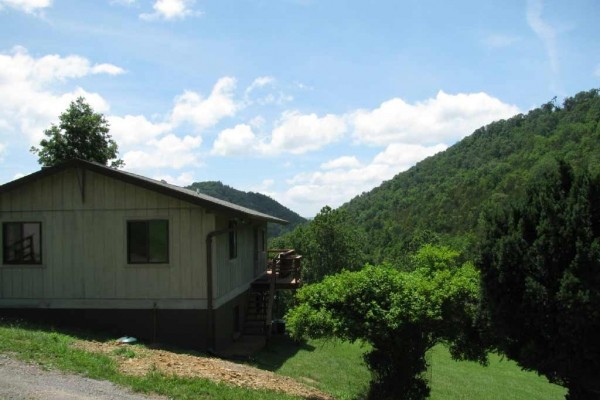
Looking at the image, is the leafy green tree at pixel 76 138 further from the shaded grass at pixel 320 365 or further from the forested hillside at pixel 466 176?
the forested hillside at pixel 466 176

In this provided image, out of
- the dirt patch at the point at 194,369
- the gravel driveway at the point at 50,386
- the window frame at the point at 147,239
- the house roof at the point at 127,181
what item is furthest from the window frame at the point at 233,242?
the gravel driveway at the point at 50,386

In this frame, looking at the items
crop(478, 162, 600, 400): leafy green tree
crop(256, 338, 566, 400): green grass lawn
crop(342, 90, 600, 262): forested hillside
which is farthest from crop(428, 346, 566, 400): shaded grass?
crop(342, 90, 600, 262): forested hillside

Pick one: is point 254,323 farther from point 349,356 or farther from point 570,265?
point 570,265

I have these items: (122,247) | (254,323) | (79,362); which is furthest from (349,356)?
(79,362)

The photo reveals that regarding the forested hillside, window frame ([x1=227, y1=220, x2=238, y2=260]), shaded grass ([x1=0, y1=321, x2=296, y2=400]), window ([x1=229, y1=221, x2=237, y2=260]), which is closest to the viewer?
shaded grass ([x1=0, y1=321, x2=296, y2=400])

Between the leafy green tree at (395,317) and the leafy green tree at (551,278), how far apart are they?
139 centimetres

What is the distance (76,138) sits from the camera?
105ft

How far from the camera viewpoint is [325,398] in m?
10.8

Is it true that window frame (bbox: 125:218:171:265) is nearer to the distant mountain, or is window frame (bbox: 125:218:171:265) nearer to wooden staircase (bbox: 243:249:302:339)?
wooden staircase (bbox: 243:249:302:339)

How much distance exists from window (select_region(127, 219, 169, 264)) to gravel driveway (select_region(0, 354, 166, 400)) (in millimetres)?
6033

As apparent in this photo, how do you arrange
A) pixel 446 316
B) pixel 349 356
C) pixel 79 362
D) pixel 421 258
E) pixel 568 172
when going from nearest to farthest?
pixel 568 172 < pixel 79 362 < pixel 446 316 < pixel 421 258 < pixel 349 356

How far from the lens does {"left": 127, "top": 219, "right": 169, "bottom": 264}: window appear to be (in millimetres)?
14930

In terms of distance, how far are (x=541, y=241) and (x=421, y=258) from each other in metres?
5.22

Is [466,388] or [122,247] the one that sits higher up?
[122,247]
